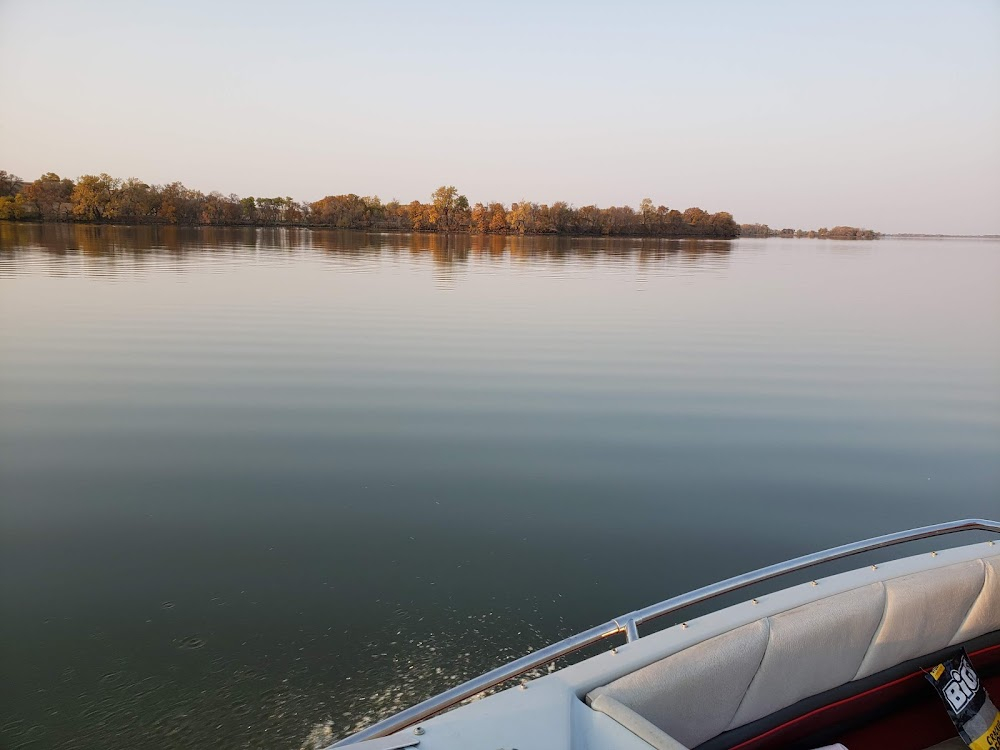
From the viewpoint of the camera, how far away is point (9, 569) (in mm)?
4621

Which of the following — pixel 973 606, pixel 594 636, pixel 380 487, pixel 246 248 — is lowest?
pixel 380 487

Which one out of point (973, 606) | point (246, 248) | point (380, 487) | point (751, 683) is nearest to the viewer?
point (751, 683)

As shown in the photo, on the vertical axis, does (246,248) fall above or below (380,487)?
above

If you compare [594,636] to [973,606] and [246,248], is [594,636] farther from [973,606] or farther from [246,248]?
[246,248]

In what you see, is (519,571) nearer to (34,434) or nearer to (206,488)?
(206,488)

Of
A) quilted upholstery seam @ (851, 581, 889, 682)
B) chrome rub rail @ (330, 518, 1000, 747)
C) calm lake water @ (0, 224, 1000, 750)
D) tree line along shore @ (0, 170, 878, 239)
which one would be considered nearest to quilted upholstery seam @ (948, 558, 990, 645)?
chrome rub rail @ (330, 518, 1000, 747)

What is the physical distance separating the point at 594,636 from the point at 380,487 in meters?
3.95

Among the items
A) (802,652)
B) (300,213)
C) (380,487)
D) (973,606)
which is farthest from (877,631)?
(300,213)

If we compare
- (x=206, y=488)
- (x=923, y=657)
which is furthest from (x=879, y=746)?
(x=206, y=488)

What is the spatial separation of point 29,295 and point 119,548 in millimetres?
14441

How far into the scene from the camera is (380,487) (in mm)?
6152

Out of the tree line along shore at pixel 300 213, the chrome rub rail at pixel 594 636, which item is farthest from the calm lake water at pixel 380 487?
the tree line along shore at pixel 300 213

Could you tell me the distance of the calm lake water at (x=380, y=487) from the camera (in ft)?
12.0

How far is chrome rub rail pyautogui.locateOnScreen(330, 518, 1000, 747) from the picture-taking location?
206cm
